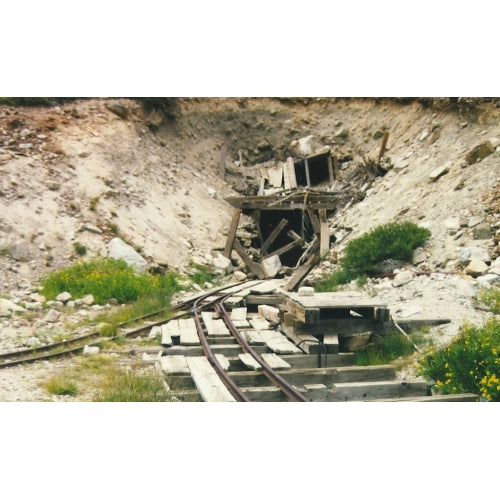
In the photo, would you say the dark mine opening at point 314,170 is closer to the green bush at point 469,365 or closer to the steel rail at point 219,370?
the steel rail at point 219,370

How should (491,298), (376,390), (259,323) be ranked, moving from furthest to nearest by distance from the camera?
1. (259,323)
2. (491,298)
3. (376,390)

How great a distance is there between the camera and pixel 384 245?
965 centimetres

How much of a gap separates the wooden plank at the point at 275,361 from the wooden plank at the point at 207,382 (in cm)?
72

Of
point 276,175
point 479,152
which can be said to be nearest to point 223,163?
point 276,175

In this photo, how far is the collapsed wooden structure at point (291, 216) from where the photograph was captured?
1389 centimetres

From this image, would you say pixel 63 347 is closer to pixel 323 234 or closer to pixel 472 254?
pixel 472 254

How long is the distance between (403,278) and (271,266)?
595 centimetres

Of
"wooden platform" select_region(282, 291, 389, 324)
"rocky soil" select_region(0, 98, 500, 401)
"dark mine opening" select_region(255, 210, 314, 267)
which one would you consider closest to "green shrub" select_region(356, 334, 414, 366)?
"wooden platform" select_region(282, 291, 389, 324)

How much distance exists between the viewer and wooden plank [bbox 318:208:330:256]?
1255 centimetres

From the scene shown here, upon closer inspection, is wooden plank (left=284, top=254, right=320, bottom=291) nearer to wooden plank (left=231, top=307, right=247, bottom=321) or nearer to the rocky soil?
the rocky soil

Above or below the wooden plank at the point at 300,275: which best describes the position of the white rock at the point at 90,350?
below

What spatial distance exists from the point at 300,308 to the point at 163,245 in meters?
5.41

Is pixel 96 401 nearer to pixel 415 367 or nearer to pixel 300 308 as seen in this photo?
pixel 300 308

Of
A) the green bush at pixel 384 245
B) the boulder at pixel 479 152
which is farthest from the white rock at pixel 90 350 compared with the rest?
the boulder at pixel 479 152
